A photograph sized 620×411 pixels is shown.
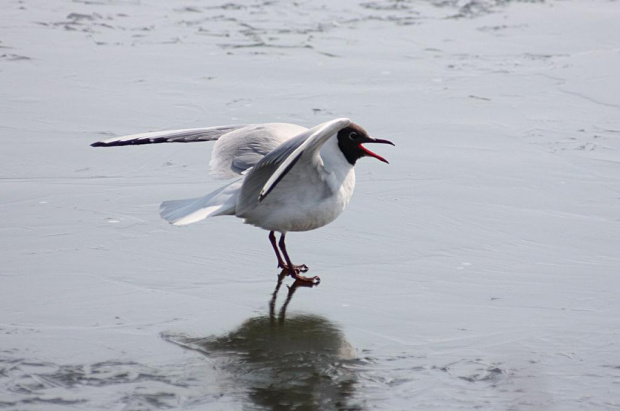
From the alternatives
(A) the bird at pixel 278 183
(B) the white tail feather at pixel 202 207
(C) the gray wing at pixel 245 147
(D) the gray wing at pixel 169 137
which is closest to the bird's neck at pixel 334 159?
(A) the bird at pixel 278 183

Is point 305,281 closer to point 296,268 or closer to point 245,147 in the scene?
point 296,268

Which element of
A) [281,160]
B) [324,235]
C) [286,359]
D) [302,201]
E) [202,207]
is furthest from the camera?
[324,235]

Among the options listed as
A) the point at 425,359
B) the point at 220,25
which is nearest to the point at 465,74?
the point at 220,25

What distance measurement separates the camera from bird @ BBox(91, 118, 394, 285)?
4832 millimetres

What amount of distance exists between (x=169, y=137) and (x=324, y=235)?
108 cm

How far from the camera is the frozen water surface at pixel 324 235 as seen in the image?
3828 mm

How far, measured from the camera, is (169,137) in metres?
5.10

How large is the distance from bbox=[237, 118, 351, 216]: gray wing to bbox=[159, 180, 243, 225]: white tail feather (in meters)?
0.07

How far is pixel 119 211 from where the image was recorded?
578 cm

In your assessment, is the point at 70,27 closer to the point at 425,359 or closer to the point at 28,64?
the point at 28,64

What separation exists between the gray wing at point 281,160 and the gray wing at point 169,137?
50 centimetres

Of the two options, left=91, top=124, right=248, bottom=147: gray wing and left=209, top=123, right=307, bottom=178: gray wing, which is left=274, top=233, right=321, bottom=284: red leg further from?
left=91, top=124, right=248, bottom=147: gray wing

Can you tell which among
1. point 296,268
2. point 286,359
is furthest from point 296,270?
point 286,359

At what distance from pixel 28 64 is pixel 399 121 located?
354 centimetres
